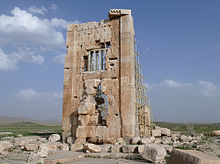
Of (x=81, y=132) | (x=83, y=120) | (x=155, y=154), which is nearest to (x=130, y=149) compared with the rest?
(x=155, y=154)

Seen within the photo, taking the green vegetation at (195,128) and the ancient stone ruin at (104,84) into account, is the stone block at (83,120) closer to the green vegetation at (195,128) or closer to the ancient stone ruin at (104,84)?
the ancient stone ruin at (104,84)

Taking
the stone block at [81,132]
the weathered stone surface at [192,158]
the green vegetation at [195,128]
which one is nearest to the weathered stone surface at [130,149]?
the stone block at [81,132]

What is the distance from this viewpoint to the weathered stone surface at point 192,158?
12.4ft

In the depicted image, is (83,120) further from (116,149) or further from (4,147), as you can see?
(4,147)

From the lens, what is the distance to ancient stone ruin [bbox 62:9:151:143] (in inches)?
494

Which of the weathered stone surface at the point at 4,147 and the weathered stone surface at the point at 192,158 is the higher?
the weathered stone surface at the point at 192,158

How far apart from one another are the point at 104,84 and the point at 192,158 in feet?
31.1

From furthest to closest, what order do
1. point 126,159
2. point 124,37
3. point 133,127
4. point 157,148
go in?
point 124,37 → point 133,127 → point 126,159 → point 157,148

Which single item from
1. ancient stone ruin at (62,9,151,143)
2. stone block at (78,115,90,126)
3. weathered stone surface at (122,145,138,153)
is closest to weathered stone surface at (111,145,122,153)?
weathered stone surface at (122,145,138,153)

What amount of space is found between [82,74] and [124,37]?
3.77 meters

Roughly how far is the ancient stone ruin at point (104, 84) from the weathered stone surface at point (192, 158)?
7.28 metres

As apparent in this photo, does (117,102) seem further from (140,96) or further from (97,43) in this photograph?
(97,43)

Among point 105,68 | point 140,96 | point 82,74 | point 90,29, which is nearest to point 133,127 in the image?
point 140,96

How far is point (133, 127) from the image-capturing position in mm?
12188
